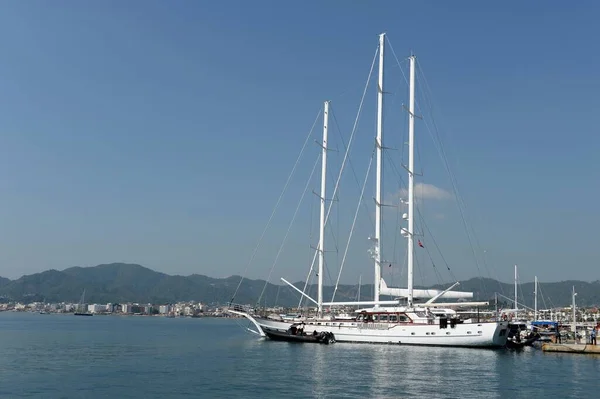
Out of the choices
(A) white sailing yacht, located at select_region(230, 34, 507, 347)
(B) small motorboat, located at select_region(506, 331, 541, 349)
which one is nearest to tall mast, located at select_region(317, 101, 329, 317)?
(A) white sailing yacht, located at select_region(230, 34, 507, 347)

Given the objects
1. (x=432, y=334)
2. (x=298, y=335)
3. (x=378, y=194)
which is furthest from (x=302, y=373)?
(x=378, y=194)

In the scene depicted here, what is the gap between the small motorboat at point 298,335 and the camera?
6331cm

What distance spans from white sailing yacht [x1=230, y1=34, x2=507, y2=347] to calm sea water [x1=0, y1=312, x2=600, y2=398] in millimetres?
1799

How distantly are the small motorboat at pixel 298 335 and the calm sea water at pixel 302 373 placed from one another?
4003 millimetres

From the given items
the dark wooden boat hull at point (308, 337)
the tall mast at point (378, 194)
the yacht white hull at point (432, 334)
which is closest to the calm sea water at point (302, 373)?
the yacht white hull at point (432, 334)

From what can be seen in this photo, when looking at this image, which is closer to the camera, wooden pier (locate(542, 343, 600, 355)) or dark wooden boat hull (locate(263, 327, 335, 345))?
wooden pier (locate(542, 343, 600, 355))

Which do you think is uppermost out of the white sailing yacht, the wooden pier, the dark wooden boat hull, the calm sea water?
the white sailing yacht

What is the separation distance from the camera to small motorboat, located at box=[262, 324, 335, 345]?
2493 inches

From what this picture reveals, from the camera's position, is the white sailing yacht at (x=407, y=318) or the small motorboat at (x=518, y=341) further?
the small motorboat at (x=518, y=341)

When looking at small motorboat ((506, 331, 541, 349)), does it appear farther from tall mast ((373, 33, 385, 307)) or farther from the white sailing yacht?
tall mast ((373, 33, 385, 307))

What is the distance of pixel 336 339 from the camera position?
6400 centimetres

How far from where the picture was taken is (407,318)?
2350 inches

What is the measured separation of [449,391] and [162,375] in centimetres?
1849

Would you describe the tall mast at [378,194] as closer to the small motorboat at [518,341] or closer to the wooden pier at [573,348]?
the small motorboat at [518,341]
